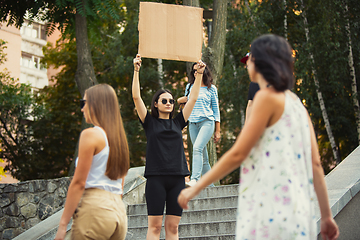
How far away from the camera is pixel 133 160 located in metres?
19.9

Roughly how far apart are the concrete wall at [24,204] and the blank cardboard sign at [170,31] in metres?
5.17

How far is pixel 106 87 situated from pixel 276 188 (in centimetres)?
136

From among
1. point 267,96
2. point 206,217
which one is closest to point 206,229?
point 206,217

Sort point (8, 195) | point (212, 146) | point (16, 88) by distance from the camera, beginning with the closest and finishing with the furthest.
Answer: point (8, 195) → point (212, 146) → point (16, 88)

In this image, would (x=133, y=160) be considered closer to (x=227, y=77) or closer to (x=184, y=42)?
(x=227, y=77)

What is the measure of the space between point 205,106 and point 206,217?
178 cm

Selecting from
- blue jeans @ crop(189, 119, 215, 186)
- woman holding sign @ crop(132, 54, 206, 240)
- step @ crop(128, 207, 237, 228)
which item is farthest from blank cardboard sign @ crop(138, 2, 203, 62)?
step @ crop(128, 207, 237, 228)

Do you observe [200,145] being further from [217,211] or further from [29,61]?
[29,61]

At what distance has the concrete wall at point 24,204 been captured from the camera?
8.14 m

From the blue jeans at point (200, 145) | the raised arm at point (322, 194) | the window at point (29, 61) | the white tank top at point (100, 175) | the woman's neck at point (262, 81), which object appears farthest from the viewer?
the window at point (29, 61)

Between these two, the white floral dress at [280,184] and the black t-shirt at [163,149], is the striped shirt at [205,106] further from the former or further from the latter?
the white floral dress at [280,184]

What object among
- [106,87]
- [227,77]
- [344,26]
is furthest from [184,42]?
[227,77]

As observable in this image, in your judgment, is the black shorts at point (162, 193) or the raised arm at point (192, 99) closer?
the black shorts at point (162, 193)

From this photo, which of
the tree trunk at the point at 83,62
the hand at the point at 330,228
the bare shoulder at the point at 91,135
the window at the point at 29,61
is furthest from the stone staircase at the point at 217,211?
the window at the point at 29,61
